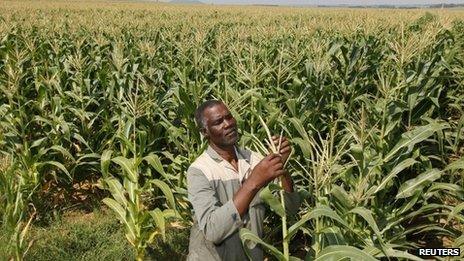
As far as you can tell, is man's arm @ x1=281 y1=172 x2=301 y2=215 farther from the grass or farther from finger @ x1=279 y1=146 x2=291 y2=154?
the grass

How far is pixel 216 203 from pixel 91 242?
6.82ft

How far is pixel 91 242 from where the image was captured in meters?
4.06

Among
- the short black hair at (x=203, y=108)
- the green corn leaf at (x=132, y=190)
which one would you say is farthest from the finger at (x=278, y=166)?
the green corn leaf at (x=132, y=190)

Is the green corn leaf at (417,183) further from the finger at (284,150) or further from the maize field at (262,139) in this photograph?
the finger at (284,150)

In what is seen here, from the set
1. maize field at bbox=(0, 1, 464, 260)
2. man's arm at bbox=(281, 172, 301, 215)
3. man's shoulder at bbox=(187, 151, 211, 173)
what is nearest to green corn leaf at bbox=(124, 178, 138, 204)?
maize field at bbox=(0, 1, 464, 260)

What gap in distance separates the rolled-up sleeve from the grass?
5.10 ft

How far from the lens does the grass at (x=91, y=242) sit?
378 cm

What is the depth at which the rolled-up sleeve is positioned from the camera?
2.28m

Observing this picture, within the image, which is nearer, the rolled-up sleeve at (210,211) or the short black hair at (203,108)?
the rolled-up sleeve at (210,211)

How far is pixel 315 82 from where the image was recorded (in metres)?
5.06

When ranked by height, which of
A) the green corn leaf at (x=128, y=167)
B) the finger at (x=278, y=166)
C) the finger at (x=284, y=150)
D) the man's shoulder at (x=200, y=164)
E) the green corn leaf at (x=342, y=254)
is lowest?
the green corn leaf at (x=128, y=167)

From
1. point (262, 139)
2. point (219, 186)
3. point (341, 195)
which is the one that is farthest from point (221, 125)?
point (262, 139)

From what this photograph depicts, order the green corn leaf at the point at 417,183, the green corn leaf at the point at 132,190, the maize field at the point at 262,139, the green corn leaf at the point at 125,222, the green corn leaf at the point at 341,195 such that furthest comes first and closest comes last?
1. the green corn leaf at the point at 132,190
2. the green corn leaf at the point at 125,222
3. the maize field at the point at 262,139
4. the green corn leaf at the point at 417,183
5. the green corn leaf at the point at 341,195

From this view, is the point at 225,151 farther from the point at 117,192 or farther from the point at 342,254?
the point at 117,192
